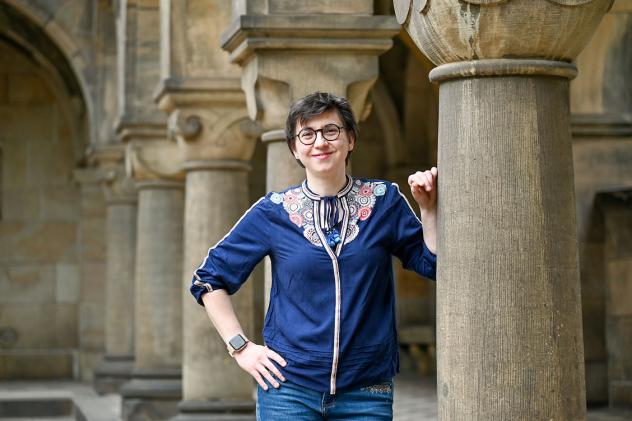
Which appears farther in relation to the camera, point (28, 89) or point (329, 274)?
point (28, 89)

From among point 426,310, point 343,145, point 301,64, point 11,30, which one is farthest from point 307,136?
point 11,30

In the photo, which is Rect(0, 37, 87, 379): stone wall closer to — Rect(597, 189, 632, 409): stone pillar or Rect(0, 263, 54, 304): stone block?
Rect(0, 263, 54, 304): stone block

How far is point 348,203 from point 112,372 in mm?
11908

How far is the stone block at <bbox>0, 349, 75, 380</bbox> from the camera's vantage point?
19.0 metres

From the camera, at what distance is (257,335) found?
54.3 feet

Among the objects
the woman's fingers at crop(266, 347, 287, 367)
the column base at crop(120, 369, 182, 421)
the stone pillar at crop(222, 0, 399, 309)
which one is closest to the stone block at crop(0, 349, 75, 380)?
the column base at crop(120, 369, 182, 421)

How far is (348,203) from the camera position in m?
3.62

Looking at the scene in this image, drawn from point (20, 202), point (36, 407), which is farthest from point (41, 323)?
point (36, 407)

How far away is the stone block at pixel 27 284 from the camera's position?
63.9ft

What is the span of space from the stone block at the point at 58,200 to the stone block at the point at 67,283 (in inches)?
27.9

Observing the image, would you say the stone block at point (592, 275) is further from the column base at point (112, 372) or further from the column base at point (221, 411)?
the column base at point (112, 372)

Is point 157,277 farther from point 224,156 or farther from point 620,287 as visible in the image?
point 620,287

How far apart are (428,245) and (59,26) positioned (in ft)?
42.9

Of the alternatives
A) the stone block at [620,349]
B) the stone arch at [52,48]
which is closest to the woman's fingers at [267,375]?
the stone block at [620,349]
